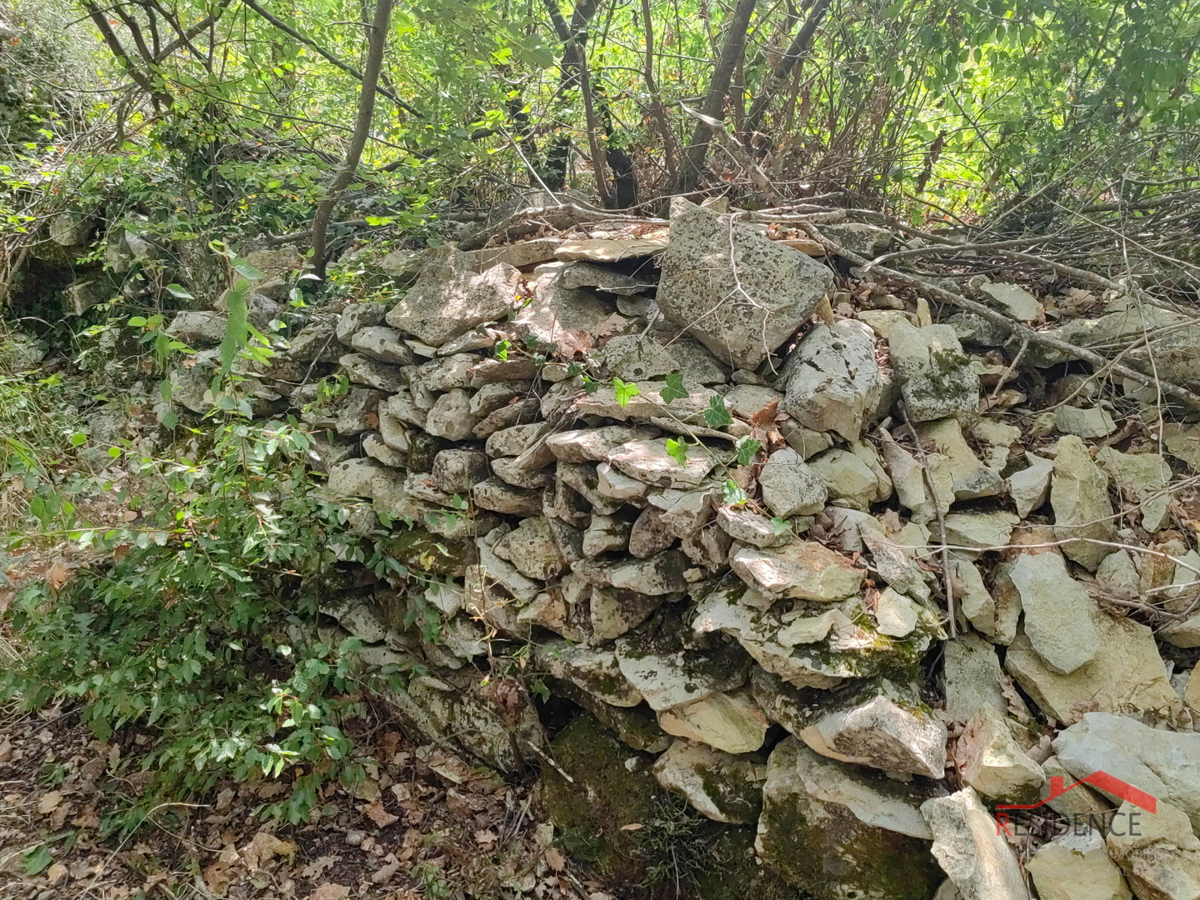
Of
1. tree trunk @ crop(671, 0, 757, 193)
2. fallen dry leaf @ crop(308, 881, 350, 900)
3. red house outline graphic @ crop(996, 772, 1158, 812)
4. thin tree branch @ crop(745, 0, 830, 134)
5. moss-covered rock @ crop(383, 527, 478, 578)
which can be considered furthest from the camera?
thin tree branch @ crop(745, 0, 830, 134)

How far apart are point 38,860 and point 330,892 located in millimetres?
1198

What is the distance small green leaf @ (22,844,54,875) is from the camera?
Result: 8.95 feet

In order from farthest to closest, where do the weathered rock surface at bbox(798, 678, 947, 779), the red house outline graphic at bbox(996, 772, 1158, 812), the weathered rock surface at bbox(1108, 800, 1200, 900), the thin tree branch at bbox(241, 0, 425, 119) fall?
1. the thin tree branch at bbox(241, 0, 425, 119)
2. the weathered rock surface at bbox(798, 678, 947, 779)
3. the red house outline graphic at bbox(996, 772, 1158, 812)
4. the weathered rock surface at bbox(1108, 800, 1200, 900)

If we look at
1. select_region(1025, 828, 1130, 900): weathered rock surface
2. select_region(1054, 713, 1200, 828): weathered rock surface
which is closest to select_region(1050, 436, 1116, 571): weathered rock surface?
select_region(1054, 713, 1200, 828): weathered rock surface

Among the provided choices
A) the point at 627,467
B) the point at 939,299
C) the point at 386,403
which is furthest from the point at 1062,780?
the point at 386,403

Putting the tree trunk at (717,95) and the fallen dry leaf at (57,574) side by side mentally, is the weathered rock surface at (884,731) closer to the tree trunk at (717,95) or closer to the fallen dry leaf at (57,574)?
the tree trunk at (717,95)

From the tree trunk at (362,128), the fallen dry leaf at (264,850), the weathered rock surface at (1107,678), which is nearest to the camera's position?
the weathered rock surface at (1107,678)

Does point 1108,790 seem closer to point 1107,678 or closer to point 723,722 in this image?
point 1107,678

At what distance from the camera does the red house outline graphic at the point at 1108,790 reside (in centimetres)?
181

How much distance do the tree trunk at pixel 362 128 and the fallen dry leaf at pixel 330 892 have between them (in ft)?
10.3

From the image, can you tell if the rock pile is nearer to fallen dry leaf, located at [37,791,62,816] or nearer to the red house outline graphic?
the red house outline graphic

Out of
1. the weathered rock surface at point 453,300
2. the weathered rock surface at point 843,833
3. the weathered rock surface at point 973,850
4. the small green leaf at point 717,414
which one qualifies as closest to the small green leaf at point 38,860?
the weathered rock surface at point 453,300

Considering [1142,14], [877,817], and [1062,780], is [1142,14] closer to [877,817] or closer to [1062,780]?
[1062,780]

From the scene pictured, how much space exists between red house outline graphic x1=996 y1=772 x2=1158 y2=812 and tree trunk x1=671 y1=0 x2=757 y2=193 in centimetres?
339
